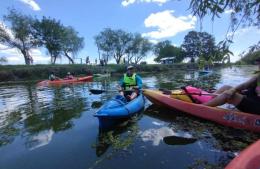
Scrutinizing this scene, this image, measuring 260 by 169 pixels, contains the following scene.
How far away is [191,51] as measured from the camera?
260 ft

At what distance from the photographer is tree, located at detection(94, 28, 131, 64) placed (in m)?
63.9

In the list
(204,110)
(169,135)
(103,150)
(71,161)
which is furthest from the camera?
(204,110)

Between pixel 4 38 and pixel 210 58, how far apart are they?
144 feet

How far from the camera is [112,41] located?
2520 inches

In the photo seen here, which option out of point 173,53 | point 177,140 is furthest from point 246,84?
point 173,53

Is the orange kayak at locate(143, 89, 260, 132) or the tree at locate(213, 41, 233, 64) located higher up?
the tree at locate(213, 41, 233, 64)

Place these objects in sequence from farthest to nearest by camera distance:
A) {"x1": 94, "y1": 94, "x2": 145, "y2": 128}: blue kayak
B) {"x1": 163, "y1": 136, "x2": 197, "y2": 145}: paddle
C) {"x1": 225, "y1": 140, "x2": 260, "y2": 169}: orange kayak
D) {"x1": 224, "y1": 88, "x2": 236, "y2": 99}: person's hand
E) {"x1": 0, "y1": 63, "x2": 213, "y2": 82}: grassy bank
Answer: {"x1": 0, "y1": 63, "x2": 213, "y2": 82}: grassy bank
{"x1": 94, "y1": 94, "x2": 145, "y2": 128}: blue kayak
{"x1": 224, "y1": 88, "x2": 236, "y2": 99}: person's hand
{"x1": 163, "y1": 136, "x2": 197, "y2": 145}: paddle
{"x1": 225, "y1": 140, "x2": 260, "y2": 169}: orange kayak

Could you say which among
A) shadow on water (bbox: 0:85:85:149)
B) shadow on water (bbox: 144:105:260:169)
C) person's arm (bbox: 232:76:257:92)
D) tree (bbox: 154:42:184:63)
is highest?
tree (bbox: 154:42:184:63)

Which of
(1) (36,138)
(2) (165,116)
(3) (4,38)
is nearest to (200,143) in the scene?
(2) (165,116)

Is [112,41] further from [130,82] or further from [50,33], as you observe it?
[130,82]

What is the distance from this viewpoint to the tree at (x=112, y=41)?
63.9m

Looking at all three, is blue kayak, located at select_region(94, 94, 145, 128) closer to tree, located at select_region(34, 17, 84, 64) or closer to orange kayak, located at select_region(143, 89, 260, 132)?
orange kayak, located at select_region(143, 89, 260, 132)

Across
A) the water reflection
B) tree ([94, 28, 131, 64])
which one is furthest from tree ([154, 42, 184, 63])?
the water reflection

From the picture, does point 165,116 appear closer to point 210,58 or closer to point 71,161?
point 71,161
